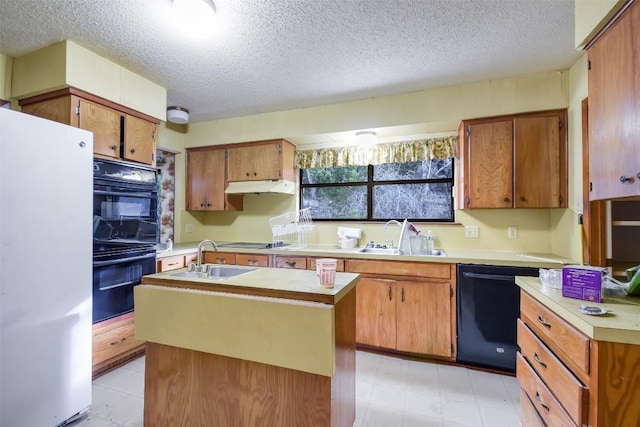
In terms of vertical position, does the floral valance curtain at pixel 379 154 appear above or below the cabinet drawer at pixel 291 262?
above

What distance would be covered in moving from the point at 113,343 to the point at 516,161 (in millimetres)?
3670

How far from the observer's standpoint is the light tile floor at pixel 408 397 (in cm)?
178

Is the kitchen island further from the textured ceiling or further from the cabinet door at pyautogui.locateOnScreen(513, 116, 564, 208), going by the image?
the cabinet door at pyautogui.locateOnScreen(513, 116, 564, 208)

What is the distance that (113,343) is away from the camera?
228 cm

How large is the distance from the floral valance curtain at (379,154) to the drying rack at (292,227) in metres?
0.61

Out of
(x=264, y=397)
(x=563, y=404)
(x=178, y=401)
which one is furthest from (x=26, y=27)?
(x=563, y=404)

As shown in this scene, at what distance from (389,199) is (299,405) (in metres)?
2.41

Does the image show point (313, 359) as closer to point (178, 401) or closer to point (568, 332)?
point (178, 401)

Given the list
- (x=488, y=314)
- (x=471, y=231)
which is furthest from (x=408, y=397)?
(x=471, y=231)

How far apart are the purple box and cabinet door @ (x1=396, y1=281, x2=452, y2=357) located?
118 cm

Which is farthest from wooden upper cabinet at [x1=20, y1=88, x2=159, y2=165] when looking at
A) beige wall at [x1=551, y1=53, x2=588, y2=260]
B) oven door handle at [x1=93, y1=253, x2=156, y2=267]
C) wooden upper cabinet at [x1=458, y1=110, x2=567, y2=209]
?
beige wall at [x1=551, y1=53, x2=588, y2=260]

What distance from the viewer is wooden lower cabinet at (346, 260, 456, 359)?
241 cm

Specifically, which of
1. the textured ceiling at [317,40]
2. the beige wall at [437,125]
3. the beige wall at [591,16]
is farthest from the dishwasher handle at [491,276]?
the textured ceiling at [317,40]

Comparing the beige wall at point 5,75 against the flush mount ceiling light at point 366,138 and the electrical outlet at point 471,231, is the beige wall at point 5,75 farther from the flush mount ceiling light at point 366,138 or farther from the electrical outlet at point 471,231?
the electrical outlet at point 471,231
